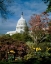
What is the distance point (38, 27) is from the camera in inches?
2790

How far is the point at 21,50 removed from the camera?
53.4ft

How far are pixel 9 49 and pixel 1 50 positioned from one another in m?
0.50

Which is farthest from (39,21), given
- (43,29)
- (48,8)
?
(48,8)

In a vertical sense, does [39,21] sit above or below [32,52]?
above

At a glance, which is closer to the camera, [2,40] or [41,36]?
[2,40]

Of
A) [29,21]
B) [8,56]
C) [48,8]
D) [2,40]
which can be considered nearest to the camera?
[8,56]

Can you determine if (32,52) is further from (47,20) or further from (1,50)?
(47,20)

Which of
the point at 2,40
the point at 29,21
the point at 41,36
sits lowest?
the point at 2,40

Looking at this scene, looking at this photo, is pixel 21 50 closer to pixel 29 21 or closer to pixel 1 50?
pixel 1 50

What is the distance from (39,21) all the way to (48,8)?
48039 millimetres

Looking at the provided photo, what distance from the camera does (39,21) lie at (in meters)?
71.1

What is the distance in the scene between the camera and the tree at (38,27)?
6918 centimetres

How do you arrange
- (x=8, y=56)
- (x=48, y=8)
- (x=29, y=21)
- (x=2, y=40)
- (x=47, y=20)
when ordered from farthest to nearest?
(x=29, y=21) → (x=47, y=20) → (x=48, y=8) → (x=2, y=40) → (x=8, y=56)

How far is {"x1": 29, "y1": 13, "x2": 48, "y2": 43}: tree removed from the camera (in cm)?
6918
